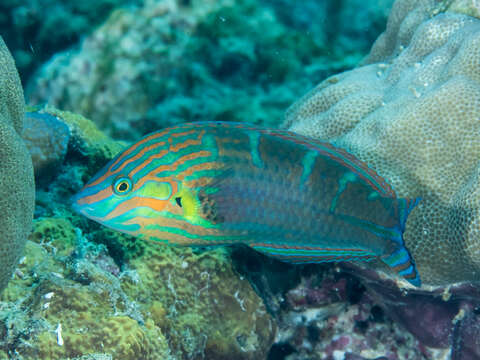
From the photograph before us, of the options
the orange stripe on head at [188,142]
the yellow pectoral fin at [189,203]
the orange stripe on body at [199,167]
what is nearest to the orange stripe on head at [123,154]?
the orange stripe on head at [188,142]

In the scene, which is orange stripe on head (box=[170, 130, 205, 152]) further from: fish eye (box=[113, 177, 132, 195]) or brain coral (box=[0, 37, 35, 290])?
brain coral (box=[0, 37, 35, 290])

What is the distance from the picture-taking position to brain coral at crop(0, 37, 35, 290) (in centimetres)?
214

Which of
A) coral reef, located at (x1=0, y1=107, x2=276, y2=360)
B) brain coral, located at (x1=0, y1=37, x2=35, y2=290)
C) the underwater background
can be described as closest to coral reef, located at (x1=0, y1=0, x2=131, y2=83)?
the underwater background

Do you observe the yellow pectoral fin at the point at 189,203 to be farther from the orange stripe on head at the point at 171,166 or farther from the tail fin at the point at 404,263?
the tail fin at the point at 404,263

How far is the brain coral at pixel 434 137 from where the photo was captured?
287cm

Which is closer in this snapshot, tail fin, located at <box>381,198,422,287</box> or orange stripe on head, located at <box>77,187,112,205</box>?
orange stripe on head, located at <box>77,187,112,205</box>

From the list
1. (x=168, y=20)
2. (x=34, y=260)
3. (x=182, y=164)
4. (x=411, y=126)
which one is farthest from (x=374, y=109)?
(x=168, y=20)

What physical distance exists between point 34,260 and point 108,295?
681 mm

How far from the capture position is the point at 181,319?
9.53 feet

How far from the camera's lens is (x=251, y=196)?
8.47 feet

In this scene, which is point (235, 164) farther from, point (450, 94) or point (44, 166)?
point (44, 166)

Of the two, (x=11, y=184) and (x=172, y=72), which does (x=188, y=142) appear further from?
(x=172, y=72)

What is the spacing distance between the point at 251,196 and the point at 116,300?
1.09 m

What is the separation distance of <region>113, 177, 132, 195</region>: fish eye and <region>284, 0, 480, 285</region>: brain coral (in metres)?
1.92
